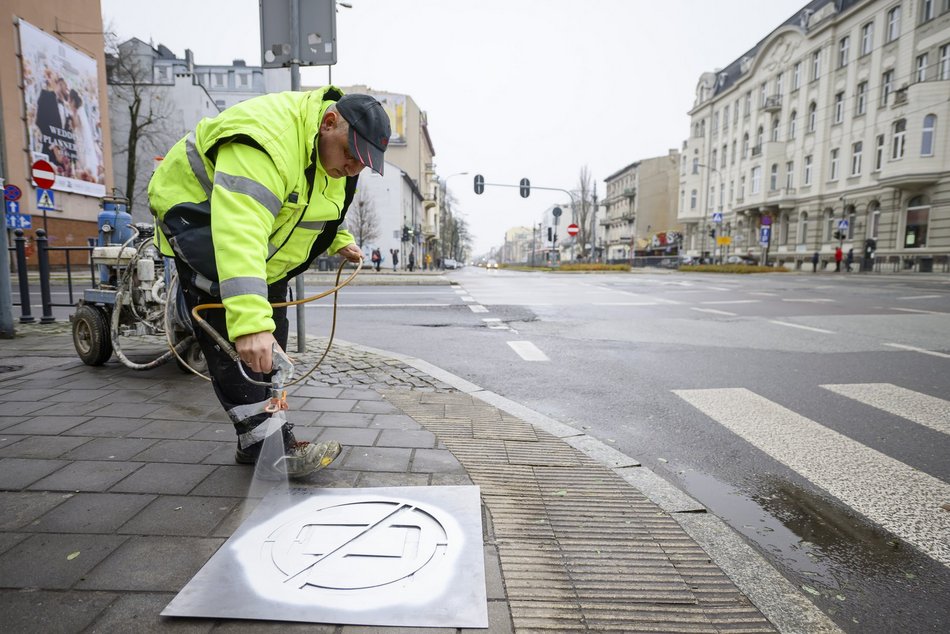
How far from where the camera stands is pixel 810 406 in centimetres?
418

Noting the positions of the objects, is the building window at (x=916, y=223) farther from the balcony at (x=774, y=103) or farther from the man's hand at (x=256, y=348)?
the man's hand at (x=256, y=348)

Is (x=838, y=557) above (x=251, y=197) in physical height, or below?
below

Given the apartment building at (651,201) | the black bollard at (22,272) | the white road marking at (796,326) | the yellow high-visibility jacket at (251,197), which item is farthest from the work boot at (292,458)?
the apartment building at (651,201)

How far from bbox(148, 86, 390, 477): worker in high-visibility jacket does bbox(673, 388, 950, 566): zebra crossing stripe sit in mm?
2592

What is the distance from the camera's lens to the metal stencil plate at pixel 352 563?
169 centimetres

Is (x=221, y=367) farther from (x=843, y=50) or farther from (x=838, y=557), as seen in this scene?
(x=843, y=50)

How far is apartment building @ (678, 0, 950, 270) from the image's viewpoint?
2991 cm

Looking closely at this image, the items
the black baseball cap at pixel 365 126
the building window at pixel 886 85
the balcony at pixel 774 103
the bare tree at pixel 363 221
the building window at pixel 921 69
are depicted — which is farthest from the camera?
the balcony at pixel 774 103

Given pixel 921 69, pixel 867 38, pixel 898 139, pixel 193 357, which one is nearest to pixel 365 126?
pixel 193 357

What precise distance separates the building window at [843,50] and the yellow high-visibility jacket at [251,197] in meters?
45.7

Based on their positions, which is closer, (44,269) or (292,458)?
(292,458)

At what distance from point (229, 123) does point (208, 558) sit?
163 cm

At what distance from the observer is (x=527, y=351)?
644 centimetres

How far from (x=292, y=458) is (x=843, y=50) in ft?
155
